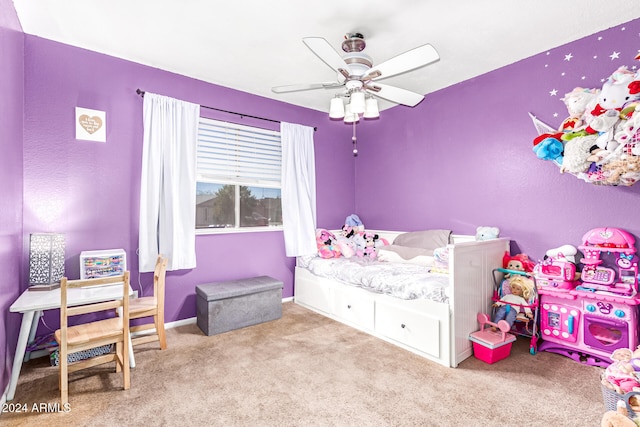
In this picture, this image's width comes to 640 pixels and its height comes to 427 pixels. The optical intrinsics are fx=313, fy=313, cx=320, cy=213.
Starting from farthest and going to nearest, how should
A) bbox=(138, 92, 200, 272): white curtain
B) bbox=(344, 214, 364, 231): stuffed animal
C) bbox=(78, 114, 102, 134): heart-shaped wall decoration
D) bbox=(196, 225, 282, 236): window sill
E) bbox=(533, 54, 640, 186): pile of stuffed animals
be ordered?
bbox=(344, 214, 364, 231): stuffed animal < bbox=(196, 225, 282, 236): window sill < bbox=(138, 92, 200, 272): white curtain < bbox=(78, 114, 102, 134): heart-shaped wall decoration < bbox=(533, 54, 640, 186): pile of stuffed animals

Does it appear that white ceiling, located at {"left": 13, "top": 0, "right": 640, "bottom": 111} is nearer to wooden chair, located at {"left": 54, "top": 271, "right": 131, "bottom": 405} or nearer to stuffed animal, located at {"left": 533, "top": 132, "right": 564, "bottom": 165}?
stuffed animal, located at {"left": 533, "top": 132, "right": 564, "bottom": 165}

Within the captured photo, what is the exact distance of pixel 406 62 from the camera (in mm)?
1975

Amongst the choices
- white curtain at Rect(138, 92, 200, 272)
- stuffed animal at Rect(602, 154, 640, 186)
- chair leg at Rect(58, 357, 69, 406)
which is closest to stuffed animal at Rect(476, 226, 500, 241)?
stuffed animal at Rect(602, 154, 640, 186)

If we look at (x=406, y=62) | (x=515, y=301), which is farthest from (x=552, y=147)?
(x=406, y=62)

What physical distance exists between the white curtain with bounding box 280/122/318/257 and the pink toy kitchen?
240cm

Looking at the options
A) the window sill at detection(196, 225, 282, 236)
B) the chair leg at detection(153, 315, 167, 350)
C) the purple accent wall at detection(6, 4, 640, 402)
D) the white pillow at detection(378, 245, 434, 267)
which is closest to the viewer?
the purple accent wall at detection(6, 4, 640, 402)

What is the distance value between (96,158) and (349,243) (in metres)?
2.72

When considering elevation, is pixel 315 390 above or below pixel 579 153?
below

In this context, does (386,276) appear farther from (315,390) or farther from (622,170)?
(622,170)

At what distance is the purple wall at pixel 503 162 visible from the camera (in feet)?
8.22

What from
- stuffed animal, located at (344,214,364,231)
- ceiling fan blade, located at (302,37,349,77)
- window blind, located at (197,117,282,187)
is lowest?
stuffed animal, located at (344,214,364,231)

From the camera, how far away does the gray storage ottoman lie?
2.94 meters

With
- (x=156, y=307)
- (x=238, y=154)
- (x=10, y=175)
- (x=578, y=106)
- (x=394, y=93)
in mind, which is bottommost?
(x=156, y=307)

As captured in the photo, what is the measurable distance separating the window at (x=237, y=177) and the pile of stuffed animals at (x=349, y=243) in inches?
25.0
